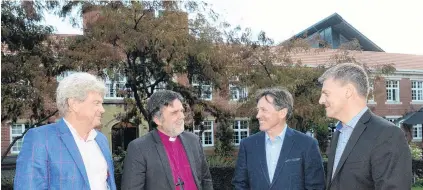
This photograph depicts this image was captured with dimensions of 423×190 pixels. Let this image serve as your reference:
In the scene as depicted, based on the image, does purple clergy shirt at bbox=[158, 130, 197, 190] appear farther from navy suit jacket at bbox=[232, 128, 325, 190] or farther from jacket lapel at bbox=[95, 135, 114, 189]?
jacket lapel at bbox=[95, 135, 114, 189]

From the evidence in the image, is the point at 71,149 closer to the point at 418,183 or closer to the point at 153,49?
the point at 153,49

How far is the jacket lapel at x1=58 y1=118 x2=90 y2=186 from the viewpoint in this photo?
12.0 ft

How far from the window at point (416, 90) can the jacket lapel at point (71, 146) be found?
116ft

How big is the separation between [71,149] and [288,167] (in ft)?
5.60

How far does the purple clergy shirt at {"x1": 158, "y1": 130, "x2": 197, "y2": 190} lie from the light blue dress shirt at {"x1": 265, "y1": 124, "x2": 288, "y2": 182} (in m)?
0.64

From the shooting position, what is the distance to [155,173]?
441cm

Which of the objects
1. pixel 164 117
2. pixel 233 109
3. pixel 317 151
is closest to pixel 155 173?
pixel 164 117

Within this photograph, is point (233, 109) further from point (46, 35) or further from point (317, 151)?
point (317, 151)

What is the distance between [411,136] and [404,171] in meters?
34.0

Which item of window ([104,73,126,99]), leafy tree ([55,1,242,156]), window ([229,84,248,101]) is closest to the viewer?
leafy tree ([55,1,242,156])

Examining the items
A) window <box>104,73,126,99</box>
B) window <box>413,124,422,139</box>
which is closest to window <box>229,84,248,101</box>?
window <box>104,73,126,99</box>

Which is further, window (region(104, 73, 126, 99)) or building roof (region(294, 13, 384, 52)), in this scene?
building roof (region(294, 13, 384, 52))

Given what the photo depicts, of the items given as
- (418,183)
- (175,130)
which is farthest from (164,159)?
(418,183)

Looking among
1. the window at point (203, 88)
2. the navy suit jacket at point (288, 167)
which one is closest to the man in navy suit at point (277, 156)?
the navy suit jacket at point (288, 167)
